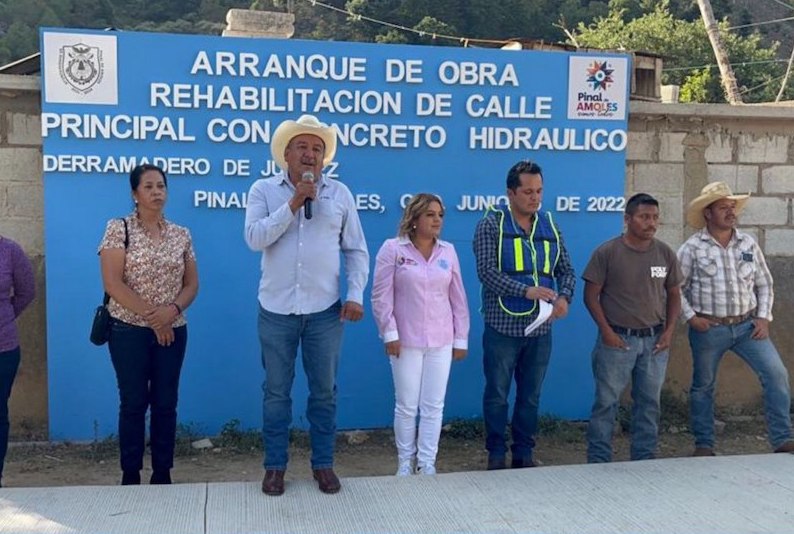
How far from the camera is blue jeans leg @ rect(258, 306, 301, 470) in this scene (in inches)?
160

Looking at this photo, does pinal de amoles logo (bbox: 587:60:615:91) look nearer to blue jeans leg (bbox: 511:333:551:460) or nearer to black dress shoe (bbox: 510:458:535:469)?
blue jeans leg (bbox: 511:333:551:460)

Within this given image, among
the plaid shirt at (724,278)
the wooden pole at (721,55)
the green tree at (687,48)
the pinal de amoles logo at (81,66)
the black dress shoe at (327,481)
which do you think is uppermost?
the green tree at (687,48)

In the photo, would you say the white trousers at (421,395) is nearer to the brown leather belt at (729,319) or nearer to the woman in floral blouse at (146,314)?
the woman in floral blouse at (146,314)

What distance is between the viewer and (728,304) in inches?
201

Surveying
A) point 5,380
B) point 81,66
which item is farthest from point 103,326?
point 81,66

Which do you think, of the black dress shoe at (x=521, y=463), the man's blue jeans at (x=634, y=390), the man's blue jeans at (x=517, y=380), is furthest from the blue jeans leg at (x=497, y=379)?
the man's blue jeans at (x=634, y=390)

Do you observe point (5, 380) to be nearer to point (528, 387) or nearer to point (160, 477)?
point (160, 477)

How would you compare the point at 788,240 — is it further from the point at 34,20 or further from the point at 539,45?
the point at 34,20

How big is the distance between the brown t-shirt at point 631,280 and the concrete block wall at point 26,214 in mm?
3638

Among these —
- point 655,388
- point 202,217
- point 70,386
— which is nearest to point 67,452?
point 70,386

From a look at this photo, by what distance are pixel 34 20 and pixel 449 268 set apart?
122 feet

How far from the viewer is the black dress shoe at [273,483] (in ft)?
13.5

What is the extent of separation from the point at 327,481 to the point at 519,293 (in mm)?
1443

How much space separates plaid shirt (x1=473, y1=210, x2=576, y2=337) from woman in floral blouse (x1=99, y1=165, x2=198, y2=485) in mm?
1616
